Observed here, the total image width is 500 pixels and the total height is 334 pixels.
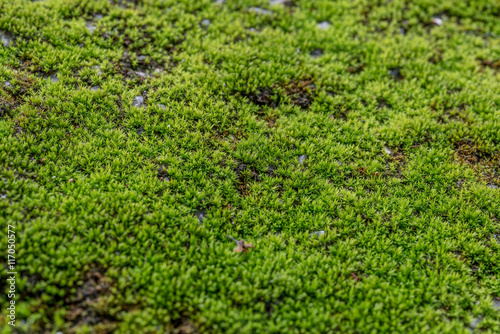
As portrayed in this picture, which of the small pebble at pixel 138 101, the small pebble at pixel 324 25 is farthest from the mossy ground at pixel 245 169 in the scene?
the small pebble at pixel 324 25

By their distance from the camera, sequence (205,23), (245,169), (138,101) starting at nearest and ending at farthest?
(245,169) → (138,101) → (205,23)

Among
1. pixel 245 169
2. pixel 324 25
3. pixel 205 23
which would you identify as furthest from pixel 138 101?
pixel 324 25

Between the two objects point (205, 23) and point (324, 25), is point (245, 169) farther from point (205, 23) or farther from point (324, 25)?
point (324, 25)

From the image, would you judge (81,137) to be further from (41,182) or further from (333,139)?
(333,139)

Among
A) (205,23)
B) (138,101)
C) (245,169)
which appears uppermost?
(205,23)

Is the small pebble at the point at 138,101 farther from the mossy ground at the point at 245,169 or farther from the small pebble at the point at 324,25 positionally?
the small pebble at the point at 324,25

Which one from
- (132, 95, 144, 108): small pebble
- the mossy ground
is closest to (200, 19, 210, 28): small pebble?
the mossy ground
